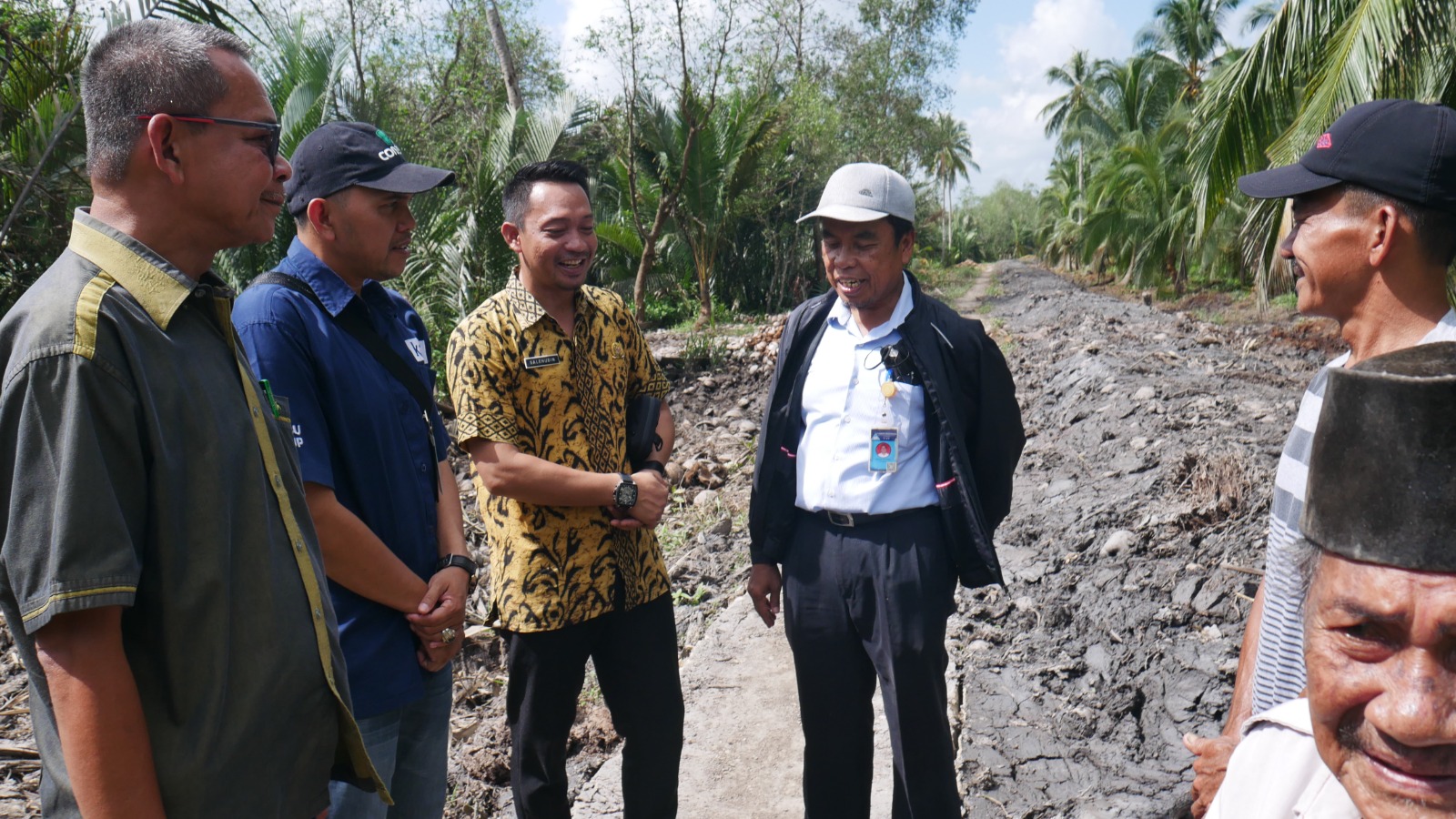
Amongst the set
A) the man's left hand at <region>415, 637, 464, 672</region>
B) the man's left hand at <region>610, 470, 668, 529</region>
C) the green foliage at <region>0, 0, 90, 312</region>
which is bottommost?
the man's left hand at <region>415, 637, 464, 672</region>

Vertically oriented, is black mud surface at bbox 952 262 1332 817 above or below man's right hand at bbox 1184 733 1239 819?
below

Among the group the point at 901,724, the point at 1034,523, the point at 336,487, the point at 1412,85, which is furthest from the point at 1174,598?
the point at 1412,85

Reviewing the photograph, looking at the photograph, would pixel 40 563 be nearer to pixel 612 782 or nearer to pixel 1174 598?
pixel 612 782

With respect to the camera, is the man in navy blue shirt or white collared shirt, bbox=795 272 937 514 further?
white collared shirt, bbox=795 272 937 514

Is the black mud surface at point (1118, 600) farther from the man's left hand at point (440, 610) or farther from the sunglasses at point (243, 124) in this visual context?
the sunglasses at point (243, 124)

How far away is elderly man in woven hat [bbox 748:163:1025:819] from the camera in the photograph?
8.83 feet

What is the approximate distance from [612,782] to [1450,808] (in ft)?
9.23

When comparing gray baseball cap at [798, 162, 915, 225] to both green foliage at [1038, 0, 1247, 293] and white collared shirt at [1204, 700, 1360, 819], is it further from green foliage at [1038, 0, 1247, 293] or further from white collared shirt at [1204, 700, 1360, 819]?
green foliage at [1038, 0, 1247, 293]

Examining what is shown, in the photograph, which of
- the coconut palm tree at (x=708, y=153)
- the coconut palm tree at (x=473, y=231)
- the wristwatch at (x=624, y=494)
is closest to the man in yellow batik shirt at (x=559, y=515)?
the wristwatch at (x=624, y=494)

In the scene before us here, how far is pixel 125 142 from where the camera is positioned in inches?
60.1

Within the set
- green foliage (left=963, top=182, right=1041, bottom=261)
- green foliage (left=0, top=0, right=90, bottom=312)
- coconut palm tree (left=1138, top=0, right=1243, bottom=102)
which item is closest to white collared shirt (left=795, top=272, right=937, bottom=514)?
green foliage (left=0, top=0, right=90, bottom=312)

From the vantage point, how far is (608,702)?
281 centimetres

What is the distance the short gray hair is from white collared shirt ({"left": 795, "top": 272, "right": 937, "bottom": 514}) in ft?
5.94

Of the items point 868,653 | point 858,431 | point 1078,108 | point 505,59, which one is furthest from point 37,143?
point 1078,108
